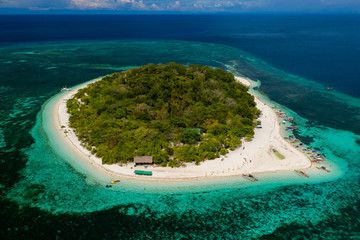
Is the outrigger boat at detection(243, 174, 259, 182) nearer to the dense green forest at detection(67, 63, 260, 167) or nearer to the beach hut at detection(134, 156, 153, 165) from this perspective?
the dense green forest at detection(67, 63, 260, 167)

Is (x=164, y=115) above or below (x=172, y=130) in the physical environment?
above

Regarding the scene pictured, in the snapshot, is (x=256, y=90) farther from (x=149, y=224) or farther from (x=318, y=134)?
(x=149, y=224)

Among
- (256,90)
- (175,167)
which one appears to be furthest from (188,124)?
(256,90)

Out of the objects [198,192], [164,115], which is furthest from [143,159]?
[164,115]

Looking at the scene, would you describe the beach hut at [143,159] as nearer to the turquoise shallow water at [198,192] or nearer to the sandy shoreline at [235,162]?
the sandy shoreline at [235,162]

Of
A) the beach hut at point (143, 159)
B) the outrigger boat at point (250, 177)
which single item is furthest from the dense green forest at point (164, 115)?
the outrigger boat at point (250, 177)

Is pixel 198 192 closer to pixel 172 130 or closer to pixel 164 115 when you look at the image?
pixel 172 130
